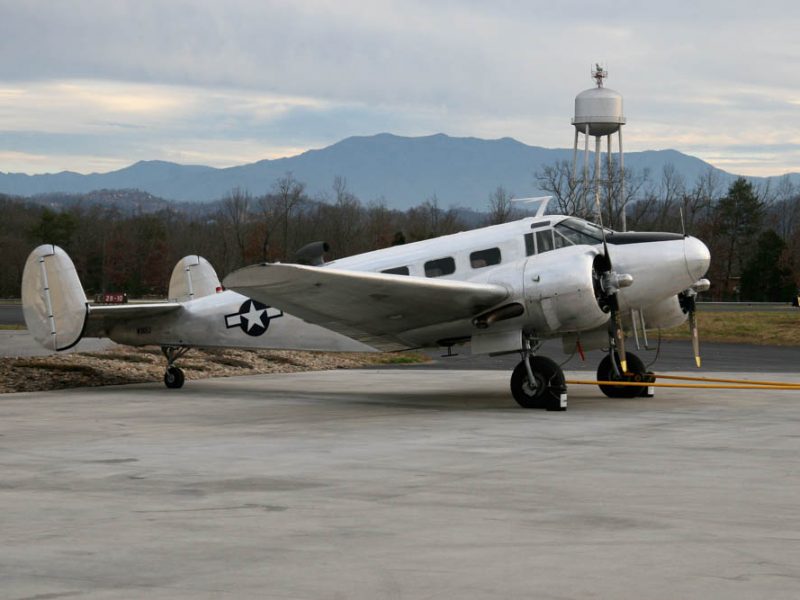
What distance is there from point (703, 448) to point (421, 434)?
11.6 ft

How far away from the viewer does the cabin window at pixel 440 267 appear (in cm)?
1769

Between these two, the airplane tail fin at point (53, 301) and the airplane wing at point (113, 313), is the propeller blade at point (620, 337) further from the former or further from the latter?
the airplane tail fin at point (53, 301)

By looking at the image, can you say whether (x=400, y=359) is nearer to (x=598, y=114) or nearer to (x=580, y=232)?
(x=580, y=232)

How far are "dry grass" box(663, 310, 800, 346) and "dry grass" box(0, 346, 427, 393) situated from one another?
16.9m

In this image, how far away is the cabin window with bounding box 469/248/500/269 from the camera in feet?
57.0

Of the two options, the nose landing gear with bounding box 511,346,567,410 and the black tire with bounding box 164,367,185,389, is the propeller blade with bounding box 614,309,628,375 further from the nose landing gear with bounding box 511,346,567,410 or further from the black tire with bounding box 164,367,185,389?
the black tire with bounding box 164,367,185,389

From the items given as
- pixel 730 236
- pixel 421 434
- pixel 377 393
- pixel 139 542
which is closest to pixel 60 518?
pixel 139 542

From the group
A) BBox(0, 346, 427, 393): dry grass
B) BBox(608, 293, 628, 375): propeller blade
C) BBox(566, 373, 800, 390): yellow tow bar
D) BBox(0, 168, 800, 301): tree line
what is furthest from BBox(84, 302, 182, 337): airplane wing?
BBox(0, 168, 800, 301): tree line

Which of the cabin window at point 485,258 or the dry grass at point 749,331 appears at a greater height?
the cabin window at point 485,258

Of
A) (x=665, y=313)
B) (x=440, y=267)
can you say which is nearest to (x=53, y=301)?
(x=440, y=267)

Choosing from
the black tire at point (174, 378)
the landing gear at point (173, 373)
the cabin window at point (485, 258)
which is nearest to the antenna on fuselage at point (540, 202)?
the cabin window at point (485, 258)

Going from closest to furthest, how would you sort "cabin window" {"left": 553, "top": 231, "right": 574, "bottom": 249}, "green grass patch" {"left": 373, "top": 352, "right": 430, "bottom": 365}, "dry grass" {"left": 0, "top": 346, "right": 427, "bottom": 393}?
"cabin window" {"left": 553, "top": 231, "right": 574, "bottom": 249} < "dry grass" {"left": 0, "top": 346, "right": 427, "bottom": 393} < "green grass patch" {"left": 373, "top": 352, "right": 430, "bottom": 365}

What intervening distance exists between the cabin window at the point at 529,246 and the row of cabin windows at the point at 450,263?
468mm

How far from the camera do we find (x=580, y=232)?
17.2 metres
